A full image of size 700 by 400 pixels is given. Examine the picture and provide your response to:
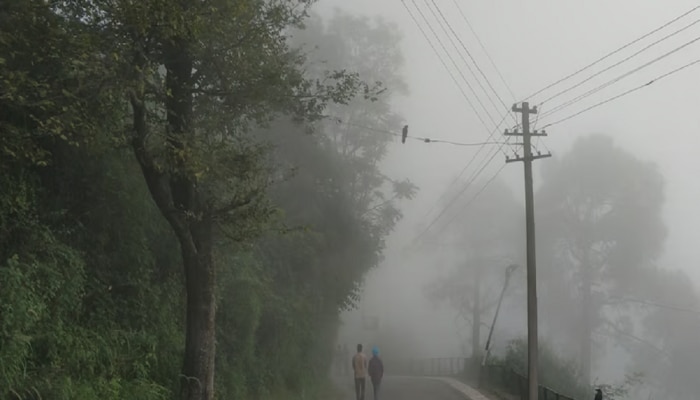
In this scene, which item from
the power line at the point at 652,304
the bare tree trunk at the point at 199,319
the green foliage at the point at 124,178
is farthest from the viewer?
the power line at the point at 652,304

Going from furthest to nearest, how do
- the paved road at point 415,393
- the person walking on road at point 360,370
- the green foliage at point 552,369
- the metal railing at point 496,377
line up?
1. the green foliage at point 552,369
2. the paved road at point 415,393
3. the metal railing at point 496,377
4. the person walking on road at point 360,370

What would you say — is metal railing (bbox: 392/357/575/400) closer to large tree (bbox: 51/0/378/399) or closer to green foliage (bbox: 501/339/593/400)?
green foliage (bbox: 501/339/593/400)

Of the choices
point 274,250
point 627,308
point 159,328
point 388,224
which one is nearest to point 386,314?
point 627,308

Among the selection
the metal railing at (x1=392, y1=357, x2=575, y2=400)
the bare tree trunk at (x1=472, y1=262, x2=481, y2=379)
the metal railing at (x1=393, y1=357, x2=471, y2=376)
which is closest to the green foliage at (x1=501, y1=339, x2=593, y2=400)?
the metal railing at (x1=392, y1=357, x2=575, y2=400)

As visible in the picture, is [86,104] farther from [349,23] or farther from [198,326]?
[349,23]

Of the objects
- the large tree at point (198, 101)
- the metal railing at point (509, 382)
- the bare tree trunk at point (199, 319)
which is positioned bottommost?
the metal railing at point (509, 382)

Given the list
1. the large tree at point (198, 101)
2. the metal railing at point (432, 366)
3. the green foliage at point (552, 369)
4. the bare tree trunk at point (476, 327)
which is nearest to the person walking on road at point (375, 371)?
the large tree at point (198, 101)

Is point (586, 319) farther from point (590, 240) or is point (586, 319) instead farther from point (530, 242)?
point (530, 242)

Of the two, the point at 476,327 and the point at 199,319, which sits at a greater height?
the point at 476,327

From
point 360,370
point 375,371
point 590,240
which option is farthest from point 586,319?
point 360,370

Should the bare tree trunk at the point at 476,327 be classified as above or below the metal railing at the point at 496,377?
above

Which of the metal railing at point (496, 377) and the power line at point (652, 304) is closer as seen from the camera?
the metal railing at point (496, 377)

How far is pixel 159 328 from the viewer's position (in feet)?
37.8

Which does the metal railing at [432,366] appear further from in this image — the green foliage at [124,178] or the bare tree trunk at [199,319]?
the bare tree trunk at [199,319]
